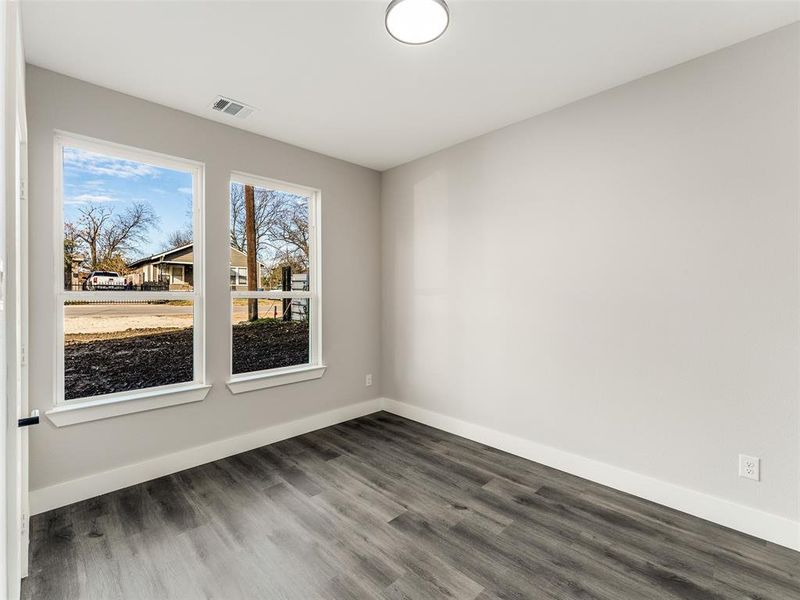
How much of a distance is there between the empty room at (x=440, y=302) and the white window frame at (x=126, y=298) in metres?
0.02

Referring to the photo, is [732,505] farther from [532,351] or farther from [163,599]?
[163,599]

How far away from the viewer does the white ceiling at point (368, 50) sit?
1943mm

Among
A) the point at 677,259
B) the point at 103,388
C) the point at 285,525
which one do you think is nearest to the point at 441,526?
the point at 285,525

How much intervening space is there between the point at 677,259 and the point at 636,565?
1679 mm

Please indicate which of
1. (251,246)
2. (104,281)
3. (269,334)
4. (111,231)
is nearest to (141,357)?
(104,281)

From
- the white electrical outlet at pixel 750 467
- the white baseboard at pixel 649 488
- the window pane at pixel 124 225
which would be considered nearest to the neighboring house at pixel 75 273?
the window pane at pixel 124 225

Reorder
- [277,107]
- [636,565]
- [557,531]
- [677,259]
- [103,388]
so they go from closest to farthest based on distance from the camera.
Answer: [636,565] < [557,531] < [677,259] < [103,388] < [277,107]

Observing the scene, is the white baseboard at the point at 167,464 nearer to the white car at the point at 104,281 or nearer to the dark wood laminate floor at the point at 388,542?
the dark wood laminate floor at the point at 388,542

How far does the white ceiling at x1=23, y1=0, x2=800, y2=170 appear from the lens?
6.38 feet

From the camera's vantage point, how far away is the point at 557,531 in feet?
7.22

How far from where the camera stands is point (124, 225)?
2.78m

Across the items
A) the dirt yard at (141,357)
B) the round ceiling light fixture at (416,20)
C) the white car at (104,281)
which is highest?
the round ceiling light fixture at (416,20)

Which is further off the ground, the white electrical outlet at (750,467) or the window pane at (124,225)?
the window pane at (124,225)

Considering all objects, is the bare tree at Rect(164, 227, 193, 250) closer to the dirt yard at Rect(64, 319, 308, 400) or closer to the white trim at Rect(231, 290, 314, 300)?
the white trim at Rect(231, 290, 314, 300)
